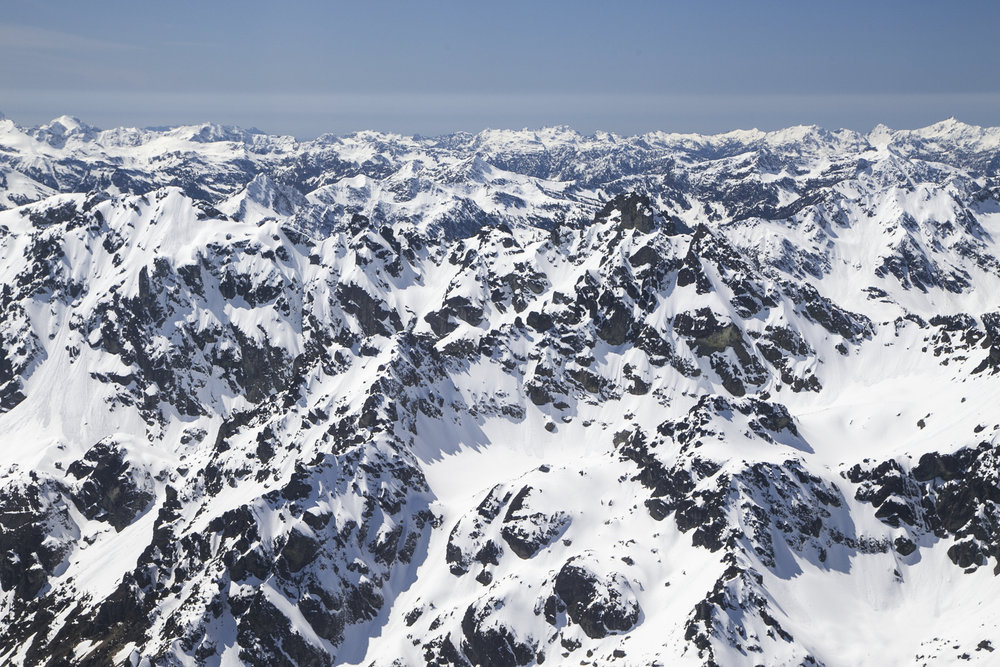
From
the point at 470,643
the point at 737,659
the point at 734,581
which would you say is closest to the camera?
the point at 737,659

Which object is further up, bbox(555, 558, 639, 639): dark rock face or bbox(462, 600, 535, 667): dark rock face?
bbox(555, 558, 639, 639): dark rock face

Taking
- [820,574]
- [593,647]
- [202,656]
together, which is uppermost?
[820,574]

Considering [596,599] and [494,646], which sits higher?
[596,599]

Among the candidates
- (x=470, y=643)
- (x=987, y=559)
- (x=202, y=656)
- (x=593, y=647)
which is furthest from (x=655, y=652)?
(x=202, y=656)

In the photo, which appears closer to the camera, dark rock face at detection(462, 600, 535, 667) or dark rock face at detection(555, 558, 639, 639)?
dark rock face at detection(555, 558, 639, 639)

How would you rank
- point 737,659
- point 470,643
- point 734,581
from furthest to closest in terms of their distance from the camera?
point 470,643, point 734,581, point 737,659

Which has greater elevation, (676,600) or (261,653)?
(676,600)

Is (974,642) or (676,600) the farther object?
(676,600)

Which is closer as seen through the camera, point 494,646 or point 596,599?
point 596,599

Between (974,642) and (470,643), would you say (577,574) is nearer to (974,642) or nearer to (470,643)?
(470,643)

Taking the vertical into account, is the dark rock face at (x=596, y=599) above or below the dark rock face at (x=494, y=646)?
above

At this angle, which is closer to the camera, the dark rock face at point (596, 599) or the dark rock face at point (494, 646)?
the dark rock face at point (596, 599)
